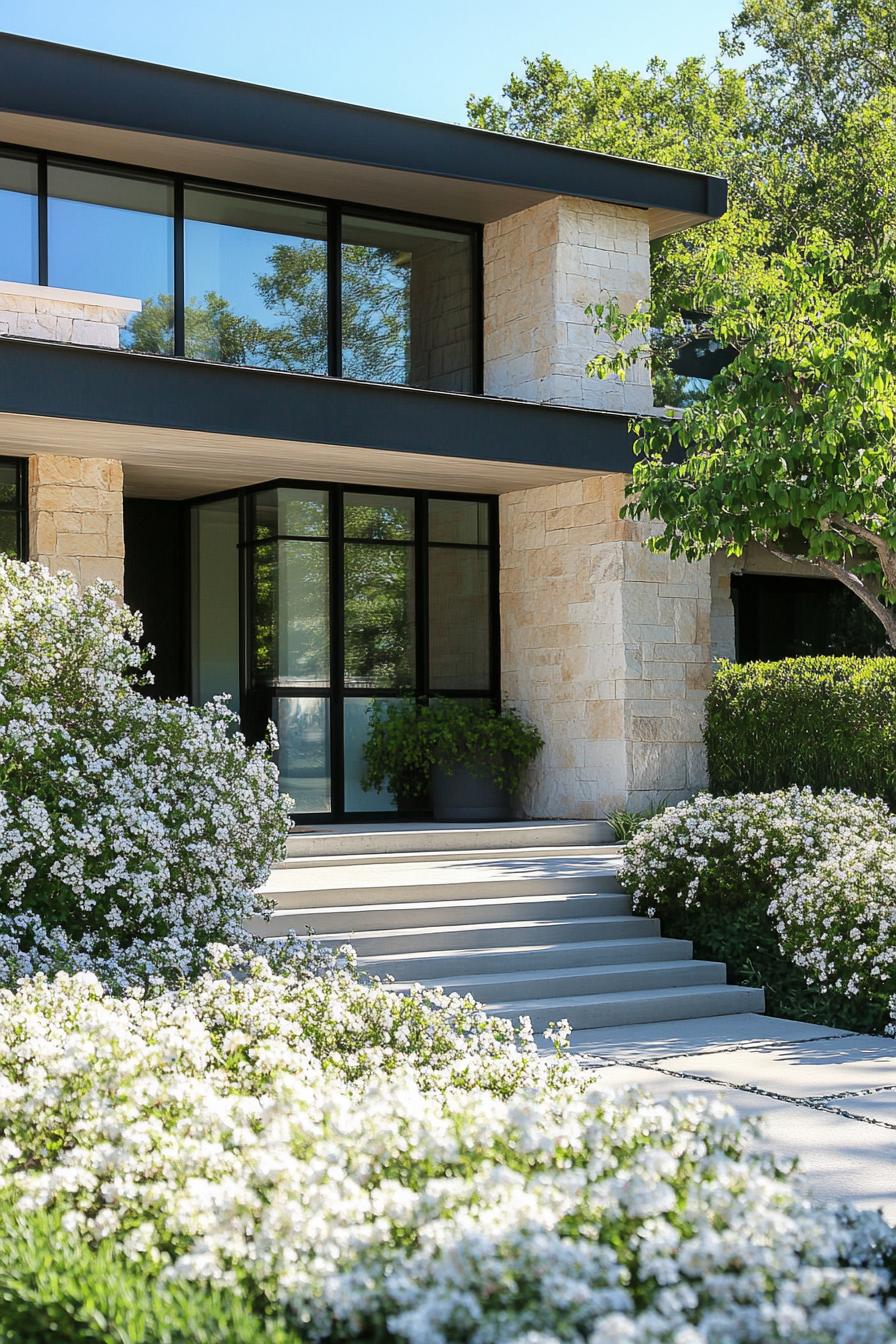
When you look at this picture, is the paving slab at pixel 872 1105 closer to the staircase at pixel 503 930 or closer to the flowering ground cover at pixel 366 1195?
the flowering ground cover at pixel 366 1195

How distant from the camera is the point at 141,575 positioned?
543 inches

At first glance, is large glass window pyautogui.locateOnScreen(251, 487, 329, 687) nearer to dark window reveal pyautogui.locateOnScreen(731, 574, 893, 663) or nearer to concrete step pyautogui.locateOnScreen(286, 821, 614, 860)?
concrete step pyautogui.locateOnScreen(286, 821, 614, 860)

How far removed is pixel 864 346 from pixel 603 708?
383 centimetres

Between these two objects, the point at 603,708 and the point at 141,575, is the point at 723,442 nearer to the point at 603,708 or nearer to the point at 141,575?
the point at 603,708

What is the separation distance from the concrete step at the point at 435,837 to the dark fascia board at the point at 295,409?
2.83 meters

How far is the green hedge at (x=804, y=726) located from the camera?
11688mm

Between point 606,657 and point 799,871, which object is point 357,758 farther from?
point 799,871

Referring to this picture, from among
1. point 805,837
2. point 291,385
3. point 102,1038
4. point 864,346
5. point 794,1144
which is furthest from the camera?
point 291,385

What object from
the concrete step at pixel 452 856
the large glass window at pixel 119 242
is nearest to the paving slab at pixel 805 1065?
the concrete step at pixel 452 856

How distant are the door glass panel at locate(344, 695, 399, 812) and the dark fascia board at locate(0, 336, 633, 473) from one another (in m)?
2.58

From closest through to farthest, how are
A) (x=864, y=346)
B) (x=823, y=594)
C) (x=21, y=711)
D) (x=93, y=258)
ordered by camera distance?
(x=21, y=711)
(x=864, y=346)
(x=93, y=258)
(x=823, y=594)

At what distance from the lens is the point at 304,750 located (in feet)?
41.6

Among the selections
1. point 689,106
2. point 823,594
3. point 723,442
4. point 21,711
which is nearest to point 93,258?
point 723,442

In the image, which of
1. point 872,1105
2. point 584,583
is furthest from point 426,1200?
point 584,583
